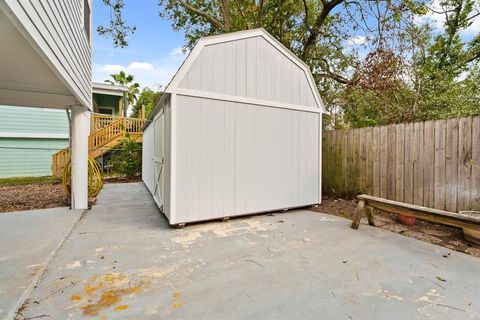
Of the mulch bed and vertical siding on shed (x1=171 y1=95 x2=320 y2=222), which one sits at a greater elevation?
vertical siding on shed (x1=171 y1=95 x2=320 y2=222)

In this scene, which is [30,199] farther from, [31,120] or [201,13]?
[201,13]

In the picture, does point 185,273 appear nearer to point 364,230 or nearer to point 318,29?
point 364,230

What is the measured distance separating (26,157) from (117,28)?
7.04 m

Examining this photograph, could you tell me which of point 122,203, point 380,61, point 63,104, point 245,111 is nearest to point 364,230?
point 245,111

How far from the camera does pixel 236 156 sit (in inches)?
172

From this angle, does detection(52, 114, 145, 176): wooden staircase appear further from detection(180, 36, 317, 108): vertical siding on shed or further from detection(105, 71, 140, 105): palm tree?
detection(105, 71, 140, 105): palm tree

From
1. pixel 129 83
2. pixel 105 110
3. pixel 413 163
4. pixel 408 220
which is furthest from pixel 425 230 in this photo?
pixel 129 83

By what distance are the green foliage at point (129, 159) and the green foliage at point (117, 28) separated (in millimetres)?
3937

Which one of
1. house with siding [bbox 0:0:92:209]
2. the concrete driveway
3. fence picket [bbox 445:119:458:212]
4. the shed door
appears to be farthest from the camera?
the shed door

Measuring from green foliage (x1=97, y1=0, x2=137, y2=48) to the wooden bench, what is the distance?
30.4ft

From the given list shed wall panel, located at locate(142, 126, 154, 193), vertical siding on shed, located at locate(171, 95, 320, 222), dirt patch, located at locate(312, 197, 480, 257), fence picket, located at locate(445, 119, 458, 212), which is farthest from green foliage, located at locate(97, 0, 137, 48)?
fence picket, located at locate(445, 119, 458, 212)

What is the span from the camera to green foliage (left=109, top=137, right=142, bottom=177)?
413 inches

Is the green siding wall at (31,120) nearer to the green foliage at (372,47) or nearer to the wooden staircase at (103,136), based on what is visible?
the wooden staircase at (103,136)

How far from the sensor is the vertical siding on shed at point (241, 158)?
3.92m
